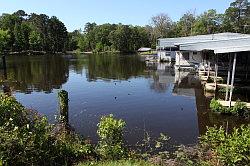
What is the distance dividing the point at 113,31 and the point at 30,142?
125799 mm

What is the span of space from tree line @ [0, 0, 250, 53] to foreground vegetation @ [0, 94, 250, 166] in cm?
7933

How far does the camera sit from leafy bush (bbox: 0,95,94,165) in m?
9.80

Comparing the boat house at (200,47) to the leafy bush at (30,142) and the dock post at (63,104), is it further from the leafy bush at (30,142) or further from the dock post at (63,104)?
the leafy bush at (30,142)

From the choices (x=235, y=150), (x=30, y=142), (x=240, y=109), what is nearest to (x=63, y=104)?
(x=30, y=142)

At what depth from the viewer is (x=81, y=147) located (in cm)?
1182

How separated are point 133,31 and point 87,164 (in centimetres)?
12066

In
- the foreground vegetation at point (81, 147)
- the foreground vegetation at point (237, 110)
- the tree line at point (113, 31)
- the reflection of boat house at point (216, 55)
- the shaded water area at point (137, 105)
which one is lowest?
the shaded water area at point (137, 105)

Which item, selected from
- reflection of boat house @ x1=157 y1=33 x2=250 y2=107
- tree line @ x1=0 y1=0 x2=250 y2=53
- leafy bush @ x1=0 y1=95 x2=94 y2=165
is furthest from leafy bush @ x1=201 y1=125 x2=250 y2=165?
tree line @ x1=0 y1=0 x2=250 y2=53

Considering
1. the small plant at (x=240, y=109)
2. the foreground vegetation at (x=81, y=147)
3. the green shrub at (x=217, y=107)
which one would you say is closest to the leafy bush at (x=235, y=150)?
the foreground vegetation at (x=81, y=147)

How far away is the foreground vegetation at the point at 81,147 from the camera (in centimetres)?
912

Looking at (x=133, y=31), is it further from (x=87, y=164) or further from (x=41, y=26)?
→ (x=87, y=164)

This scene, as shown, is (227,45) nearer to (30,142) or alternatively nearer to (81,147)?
(81,147)

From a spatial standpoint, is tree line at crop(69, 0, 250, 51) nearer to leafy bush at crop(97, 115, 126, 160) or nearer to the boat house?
the boat house

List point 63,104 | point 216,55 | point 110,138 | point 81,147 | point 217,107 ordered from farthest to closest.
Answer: point 216,55
point 217,107
point 63,104
point 81,147
point 110,138
